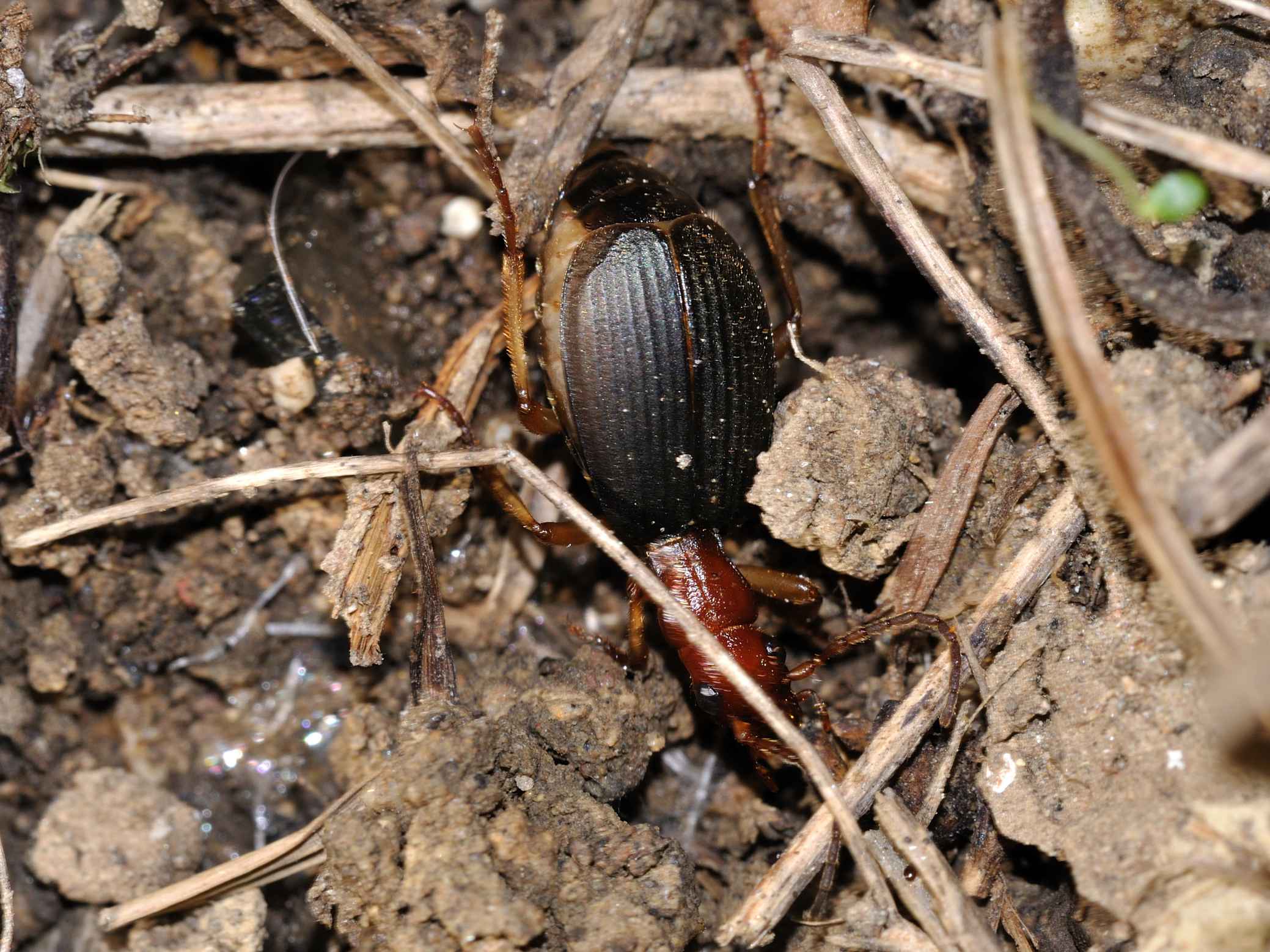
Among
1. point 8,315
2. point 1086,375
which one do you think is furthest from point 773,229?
point 8,315

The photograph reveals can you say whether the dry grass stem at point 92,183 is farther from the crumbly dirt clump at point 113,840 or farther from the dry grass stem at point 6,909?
the dry grass stem at point 6,909

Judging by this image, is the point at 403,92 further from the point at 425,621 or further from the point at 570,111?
the point at 425,621

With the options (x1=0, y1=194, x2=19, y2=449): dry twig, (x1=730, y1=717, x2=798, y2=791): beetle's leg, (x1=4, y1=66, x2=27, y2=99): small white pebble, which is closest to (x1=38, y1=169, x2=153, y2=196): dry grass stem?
(x1=0, y1=194, x2=19, y2=449): dry twig

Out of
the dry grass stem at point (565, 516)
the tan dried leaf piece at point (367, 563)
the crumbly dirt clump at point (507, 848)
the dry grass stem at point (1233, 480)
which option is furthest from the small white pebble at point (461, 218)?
the dry grass stem at point (1233, 480)

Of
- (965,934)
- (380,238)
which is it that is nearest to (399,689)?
(380,238)

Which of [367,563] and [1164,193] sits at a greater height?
[1164,193]
